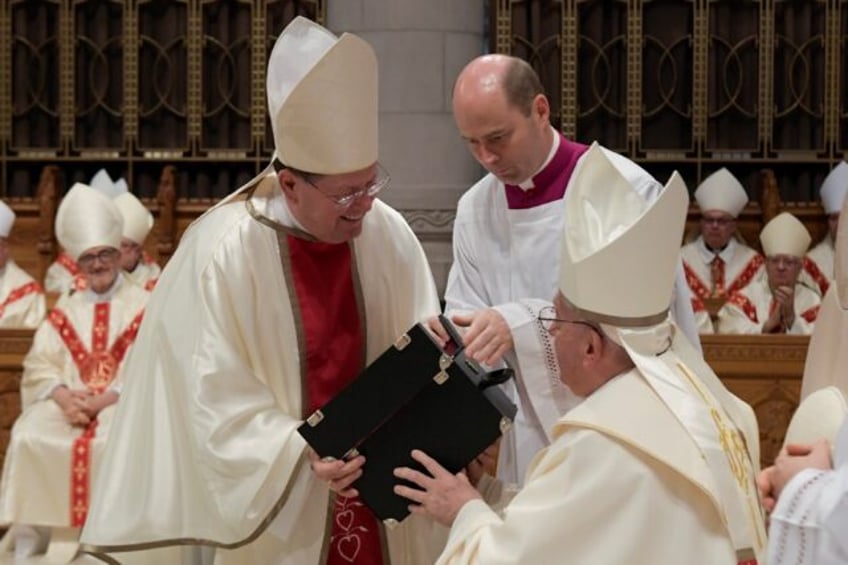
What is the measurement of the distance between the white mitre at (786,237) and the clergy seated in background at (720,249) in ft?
1.25

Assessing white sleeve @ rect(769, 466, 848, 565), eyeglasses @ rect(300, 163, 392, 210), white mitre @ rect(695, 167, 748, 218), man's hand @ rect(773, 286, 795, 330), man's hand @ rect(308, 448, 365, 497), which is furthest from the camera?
white mitre @ rect(695, 167, 748, 218)

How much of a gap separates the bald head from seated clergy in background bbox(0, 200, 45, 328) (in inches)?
218

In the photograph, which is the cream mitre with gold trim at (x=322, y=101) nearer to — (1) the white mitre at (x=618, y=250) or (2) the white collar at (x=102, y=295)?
(1) the white mitre at (x=618, y=250)

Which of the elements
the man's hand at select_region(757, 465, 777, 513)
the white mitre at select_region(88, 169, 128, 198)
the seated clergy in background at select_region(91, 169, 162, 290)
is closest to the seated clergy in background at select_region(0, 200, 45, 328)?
the seated clergy in background at select_region(91, 169, 162, 290)

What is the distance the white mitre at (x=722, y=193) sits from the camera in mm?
9711

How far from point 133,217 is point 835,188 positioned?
13.8 ft

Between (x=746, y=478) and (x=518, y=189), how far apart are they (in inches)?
55.9

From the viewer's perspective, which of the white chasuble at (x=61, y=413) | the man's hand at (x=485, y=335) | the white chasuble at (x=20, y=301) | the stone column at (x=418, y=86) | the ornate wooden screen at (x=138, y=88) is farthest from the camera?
the ornate wooden screen at (x=138, y=88)

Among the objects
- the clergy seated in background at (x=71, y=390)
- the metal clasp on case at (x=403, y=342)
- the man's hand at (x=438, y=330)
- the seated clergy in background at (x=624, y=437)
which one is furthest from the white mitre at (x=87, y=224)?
the seated clergy in background at (x=624, y=437)

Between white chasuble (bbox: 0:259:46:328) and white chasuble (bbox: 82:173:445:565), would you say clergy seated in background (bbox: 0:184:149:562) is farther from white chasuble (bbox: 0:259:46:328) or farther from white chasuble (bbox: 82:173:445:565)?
white chasuble (bbox: 82:173:445:565)

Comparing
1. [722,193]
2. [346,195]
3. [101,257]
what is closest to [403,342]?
[346,195]

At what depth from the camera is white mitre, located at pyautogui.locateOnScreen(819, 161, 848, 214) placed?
9.66 metres

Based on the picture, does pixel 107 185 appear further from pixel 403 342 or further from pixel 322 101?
pixel 403 342

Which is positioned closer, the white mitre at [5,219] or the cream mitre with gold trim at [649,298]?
the cream mitre with gold trim at [649,298]
